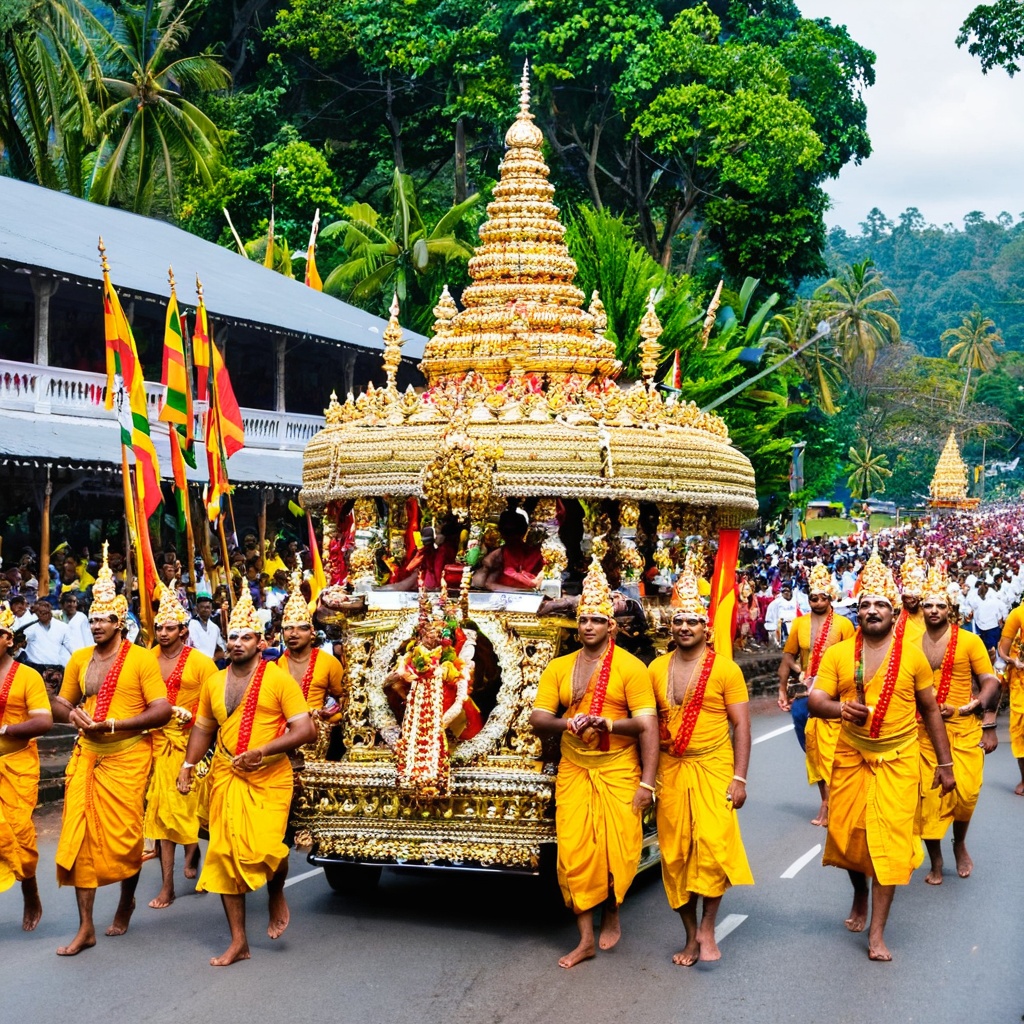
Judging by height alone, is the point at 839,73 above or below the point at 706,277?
above

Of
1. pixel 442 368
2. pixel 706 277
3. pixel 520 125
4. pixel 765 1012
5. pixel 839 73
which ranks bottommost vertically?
pixel 765 1012

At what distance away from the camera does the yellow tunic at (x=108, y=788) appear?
7.76 metres

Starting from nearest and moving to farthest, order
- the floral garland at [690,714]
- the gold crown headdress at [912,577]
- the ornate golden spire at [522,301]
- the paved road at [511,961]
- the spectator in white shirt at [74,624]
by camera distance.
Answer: the paved road at [511,961], the floral garland at [690,714], the gold crown headdress at [912,577], the ornate golden spire at [522,301], the spectator in white shirt at [74,624]

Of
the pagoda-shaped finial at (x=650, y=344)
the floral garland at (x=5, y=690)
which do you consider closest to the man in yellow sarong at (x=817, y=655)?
the pagoda-shaped finial at (x=650, y=344)

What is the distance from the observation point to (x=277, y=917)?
26.3 ft

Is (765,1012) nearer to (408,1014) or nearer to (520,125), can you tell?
(408,1014)

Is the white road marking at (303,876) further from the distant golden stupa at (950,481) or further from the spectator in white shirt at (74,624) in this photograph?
the distant golden stupa at (950,481)

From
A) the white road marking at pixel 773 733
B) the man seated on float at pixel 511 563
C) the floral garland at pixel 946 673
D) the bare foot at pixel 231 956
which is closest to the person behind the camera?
the bare foot at pixel 231 956

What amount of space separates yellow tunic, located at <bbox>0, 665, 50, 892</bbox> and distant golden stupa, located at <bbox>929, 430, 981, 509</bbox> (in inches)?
2921

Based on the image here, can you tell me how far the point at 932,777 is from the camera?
9.29 m

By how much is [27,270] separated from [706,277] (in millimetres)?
25195

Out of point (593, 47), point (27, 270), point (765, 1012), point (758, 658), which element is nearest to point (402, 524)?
point (765, 1012)

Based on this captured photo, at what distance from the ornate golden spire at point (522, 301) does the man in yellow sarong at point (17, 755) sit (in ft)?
11.9

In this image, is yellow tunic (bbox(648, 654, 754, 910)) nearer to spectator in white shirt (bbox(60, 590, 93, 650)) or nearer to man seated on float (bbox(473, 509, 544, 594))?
man seated on float (bbox(473, 509, 544, 594))
